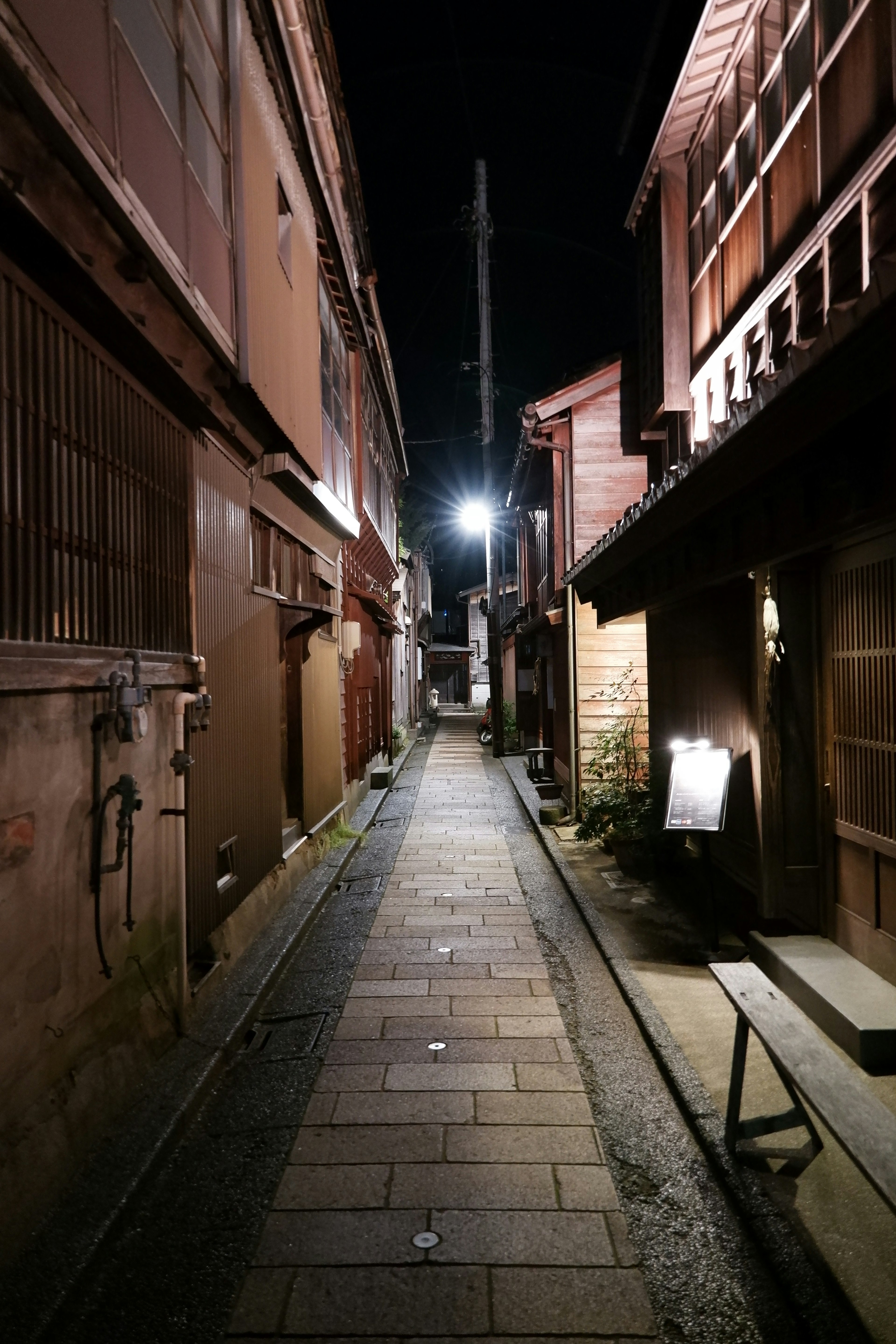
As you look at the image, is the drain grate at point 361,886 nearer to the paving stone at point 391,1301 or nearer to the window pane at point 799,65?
the paving stone at point 391,1301

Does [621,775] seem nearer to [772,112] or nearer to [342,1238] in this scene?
[772,112]

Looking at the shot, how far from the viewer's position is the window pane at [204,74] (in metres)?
6.98

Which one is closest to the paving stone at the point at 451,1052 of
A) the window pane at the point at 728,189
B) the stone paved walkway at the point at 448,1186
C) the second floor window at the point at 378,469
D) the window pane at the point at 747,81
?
the stone paved walkway at the point at 448,1186

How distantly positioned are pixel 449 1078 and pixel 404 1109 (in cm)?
53

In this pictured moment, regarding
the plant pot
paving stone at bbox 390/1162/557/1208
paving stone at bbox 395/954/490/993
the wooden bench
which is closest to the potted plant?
the plant pot

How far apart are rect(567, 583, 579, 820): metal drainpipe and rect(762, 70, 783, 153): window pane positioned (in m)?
7.58

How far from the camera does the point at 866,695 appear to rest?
645 centimetres

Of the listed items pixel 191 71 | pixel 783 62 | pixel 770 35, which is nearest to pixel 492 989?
pixel 191 71

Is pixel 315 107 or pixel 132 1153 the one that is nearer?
pixel 132 1153

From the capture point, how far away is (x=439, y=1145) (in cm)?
493

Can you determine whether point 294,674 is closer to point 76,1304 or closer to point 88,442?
point 88,442

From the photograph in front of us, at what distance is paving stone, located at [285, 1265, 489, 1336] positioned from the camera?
11.6 feet

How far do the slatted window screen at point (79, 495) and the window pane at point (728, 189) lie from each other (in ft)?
26.5

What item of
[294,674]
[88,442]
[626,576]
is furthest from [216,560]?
[626,576]
